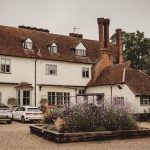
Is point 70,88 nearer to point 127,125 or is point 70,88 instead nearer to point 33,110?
point 33,110

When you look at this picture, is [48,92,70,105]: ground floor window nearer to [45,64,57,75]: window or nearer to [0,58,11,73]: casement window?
[45,64,57,75]: window

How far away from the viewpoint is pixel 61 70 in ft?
134

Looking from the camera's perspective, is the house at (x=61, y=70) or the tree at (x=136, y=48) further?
the tree at (x=136, y=48)

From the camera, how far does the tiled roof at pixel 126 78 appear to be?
→ 36.4 meters

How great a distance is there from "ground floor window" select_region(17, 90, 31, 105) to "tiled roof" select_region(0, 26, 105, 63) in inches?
153

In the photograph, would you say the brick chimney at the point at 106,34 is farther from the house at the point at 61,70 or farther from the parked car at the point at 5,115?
the parked car at the point at 5,115

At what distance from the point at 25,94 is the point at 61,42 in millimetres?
9488

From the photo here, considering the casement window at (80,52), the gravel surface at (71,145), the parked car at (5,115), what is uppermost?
the casement window at (80,52)

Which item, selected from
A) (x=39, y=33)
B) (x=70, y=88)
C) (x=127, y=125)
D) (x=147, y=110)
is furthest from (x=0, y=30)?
(x=127, y=125)

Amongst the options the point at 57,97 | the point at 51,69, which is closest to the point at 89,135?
the point at 57,97

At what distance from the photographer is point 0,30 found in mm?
39938

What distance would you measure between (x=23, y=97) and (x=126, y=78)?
11.2m

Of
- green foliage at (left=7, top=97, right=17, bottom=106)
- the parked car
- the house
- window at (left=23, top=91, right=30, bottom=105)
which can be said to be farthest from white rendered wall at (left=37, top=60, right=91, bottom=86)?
the parked car

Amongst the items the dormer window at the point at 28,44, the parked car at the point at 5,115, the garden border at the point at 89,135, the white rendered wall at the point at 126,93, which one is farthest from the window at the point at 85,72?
the garden border at the point at 89,135
